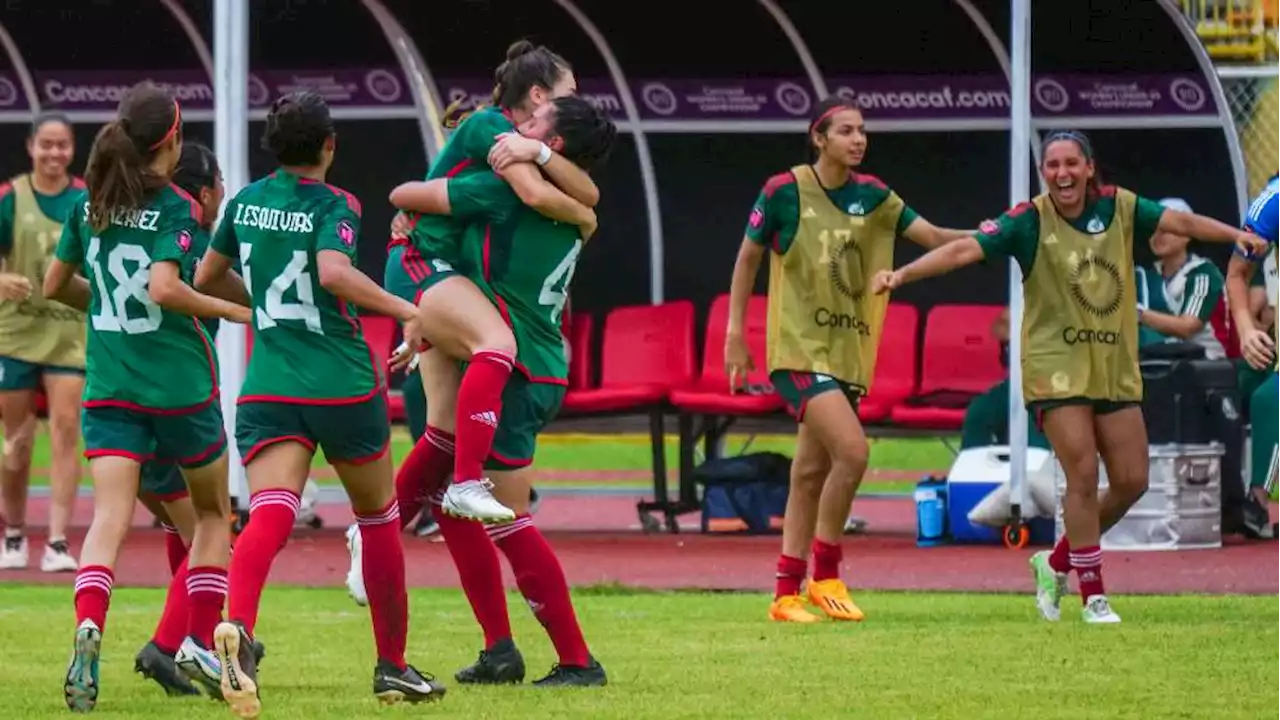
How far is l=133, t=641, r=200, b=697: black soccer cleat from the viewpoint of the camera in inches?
326

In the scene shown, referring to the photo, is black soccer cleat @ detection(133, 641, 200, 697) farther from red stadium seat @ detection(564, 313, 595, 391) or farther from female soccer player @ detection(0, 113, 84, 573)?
red stadium seat @ detection(564, 313, 595, 391)

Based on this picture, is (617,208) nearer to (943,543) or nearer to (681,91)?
(681,91)

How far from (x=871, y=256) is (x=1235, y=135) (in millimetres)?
6495

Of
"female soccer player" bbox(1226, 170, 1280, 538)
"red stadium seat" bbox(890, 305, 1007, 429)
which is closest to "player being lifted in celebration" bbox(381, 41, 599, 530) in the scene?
"female soccer player" bbox(1226, 170, 1280, 538)

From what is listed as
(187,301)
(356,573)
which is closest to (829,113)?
(356,573)

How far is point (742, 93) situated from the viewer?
18.5m

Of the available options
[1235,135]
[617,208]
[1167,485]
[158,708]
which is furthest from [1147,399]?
[158,708]

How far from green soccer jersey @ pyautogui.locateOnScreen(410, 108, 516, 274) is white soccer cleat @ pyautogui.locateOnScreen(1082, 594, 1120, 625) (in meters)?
3.48

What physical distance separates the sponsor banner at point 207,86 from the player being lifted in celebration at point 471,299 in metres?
10.2

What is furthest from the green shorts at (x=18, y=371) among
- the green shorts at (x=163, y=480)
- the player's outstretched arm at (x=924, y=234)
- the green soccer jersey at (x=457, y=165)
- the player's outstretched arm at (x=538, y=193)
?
the player's outstretched arm at (x=538, y=193)

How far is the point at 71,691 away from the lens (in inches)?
299

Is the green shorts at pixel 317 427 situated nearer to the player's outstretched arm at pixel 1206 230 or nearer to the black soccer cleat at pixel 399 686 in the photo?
the black soccer cleat at pixel 399 686

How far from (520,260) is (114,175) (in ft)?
4.18

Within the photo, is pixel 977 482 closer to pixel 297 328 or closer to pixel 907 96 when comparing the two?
pixel 907 96
